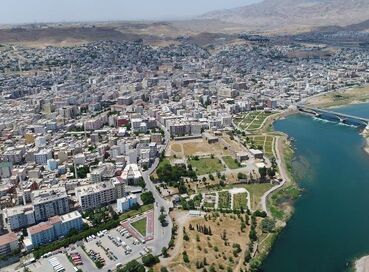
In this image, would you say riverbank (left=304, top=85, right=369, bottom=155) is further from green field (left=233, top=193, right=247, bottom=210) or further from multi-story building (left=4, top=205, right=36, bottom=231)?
multi-story building (left=4, top=205, right=36, bottom=231)

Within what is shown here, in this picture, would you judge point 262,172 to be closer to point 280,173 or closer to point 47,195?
point 280,173

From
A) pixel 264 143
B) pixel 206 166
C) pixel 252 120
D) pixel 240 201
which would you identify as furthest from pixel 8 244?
pixel 252 120

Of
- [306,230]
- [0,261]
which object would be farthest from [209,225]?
[0,261]

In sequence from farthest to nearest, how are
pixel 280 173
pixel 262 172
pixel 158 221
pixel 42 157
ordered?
pixel 42 157 < pixel 280 173 < pixel 262 172 < pixel 158 221

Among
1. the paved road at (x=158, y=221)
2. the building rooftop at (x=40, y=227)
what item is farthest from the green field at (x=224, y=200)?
the building rooftop at (x=40, y=227)

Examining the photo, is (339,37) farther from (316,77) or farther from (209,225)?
(209,225)

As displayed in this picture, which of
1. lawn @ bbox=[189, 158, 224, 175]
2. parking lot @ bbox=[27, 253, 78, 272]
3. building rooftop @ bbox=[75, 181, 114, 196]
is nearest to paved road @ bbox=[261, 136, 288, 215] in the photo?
lawn @ bbox=[189, 158, 224, 175]
